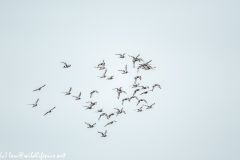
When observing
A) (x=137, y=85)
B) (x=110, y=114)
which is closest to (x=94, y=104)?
(x=110, y=114)

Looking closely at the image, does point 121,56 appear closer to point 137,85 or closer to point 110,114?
point 137,85

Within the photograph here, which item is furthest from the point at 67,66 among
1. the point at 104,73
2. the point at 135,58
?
the point at 135,58

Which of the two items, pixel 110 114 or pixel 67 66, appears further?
pixel 110 114

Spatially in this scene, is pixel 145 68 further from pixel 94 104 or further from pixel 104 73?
pixel 94 104

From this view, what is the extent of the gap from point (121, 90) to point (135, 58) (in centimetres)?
758

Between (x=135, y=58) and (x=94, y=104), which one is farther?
(x=94, y=104)

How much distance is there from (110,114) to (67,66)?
1524 centimetres

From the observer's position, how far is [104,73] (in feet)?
236

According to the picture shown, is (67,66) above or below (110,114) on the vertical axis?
above

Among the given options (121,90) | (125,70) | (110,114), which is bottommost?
(110,114)

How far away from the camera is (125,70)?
2751 inches

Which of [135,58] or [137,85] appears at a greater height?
[135,58]

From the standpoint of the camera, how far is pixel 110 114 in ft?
244

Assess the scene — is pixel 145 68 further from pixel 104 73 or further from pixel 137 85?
pixel 104 73
